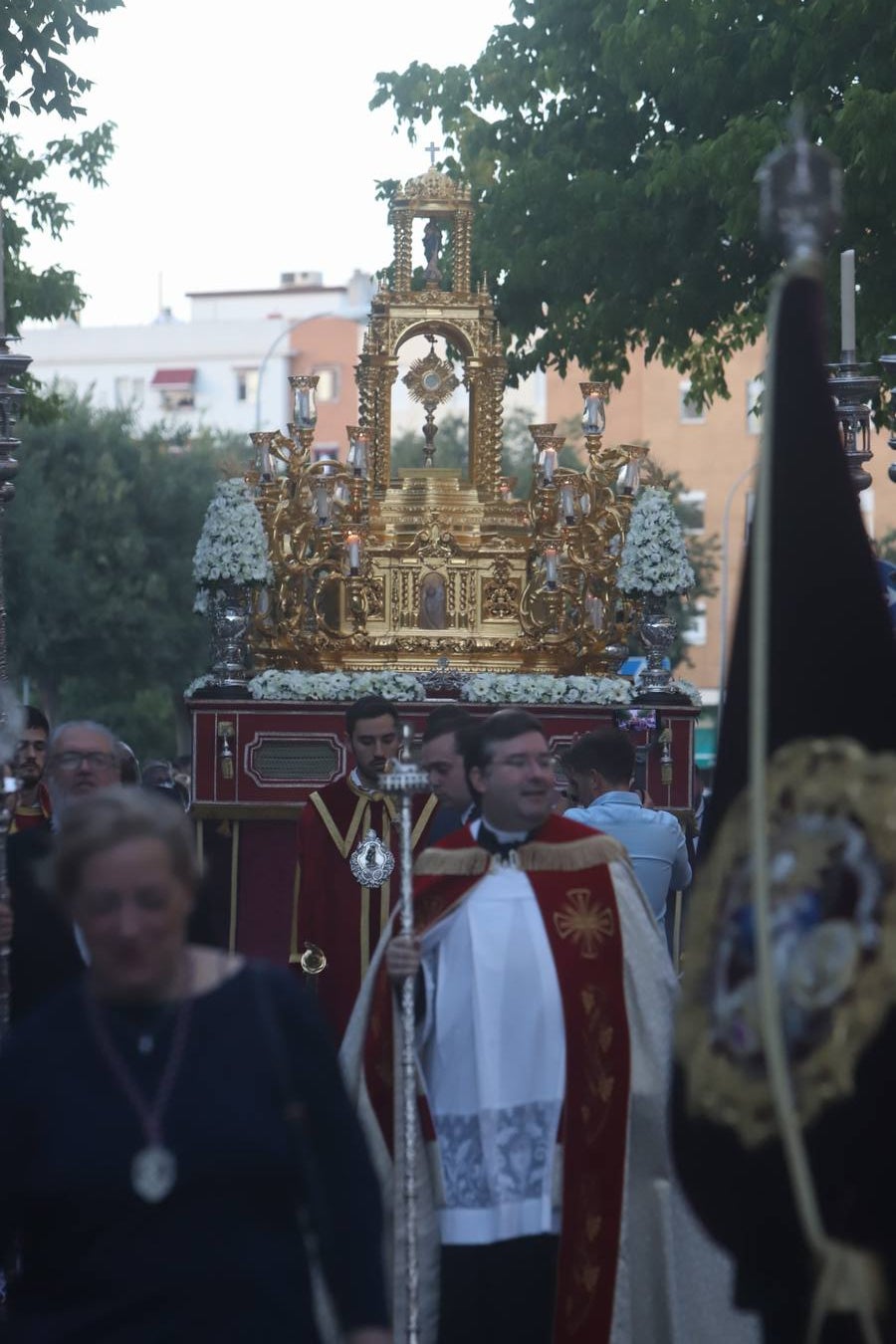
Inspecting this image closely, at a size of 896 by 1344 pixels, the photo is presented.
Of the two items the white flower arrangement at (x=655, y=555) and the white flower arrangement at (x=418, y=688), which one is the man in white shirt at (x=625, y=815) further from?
the white flower arrangement at (x=418, y=688)

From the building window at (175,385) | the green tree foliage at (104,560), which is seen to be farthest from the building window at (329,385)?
the green tree foliage at (104,560)

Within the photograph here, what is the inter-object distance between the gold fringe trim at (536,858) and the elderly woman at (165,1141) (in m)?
2.67

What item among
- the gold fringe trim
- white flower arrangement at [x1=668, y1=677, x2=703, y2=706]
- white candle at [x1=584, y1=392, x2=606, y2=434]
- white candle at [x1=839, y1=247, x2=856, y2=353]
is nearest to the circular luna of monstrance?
white candle at [x1=584, y1=392, x2=606, y2=434]

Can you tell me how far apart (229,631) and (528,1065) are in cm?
1133

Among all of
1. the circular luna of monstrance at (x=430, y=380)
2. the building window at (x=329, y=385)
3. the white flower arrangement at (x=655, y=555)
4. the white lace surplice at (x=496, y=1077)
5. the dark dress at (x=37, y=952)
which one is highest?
the building window at (x=329, y=385)

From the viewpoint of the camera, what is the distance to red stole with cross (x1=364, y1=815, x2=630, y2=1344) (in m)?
6.72

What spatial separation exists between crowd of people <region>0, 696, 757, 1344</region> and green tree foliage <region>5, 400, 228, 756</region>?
3054 centimetres

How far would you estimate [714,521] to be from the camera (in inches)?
2470

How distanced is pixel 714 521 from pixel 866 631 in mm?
58819

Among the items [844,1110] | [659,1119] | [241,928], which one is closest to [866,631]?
[844,1110]

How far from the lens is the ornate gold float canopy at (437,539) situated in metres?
18.3

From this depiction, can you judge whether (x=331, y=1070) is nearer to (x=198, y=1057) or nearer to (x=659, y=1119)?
(x=198, y=1057)

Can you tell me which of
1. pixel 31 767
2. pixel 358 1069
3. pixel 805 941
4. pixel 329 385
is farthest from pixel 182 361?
pixel 805 941

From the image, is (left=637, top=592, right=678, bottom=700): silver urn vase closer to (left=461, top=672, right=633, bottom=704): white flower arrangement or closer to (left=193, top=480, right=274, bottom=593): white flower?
(left=461, top=672, right=633, bottom=704): white flower arrangement
